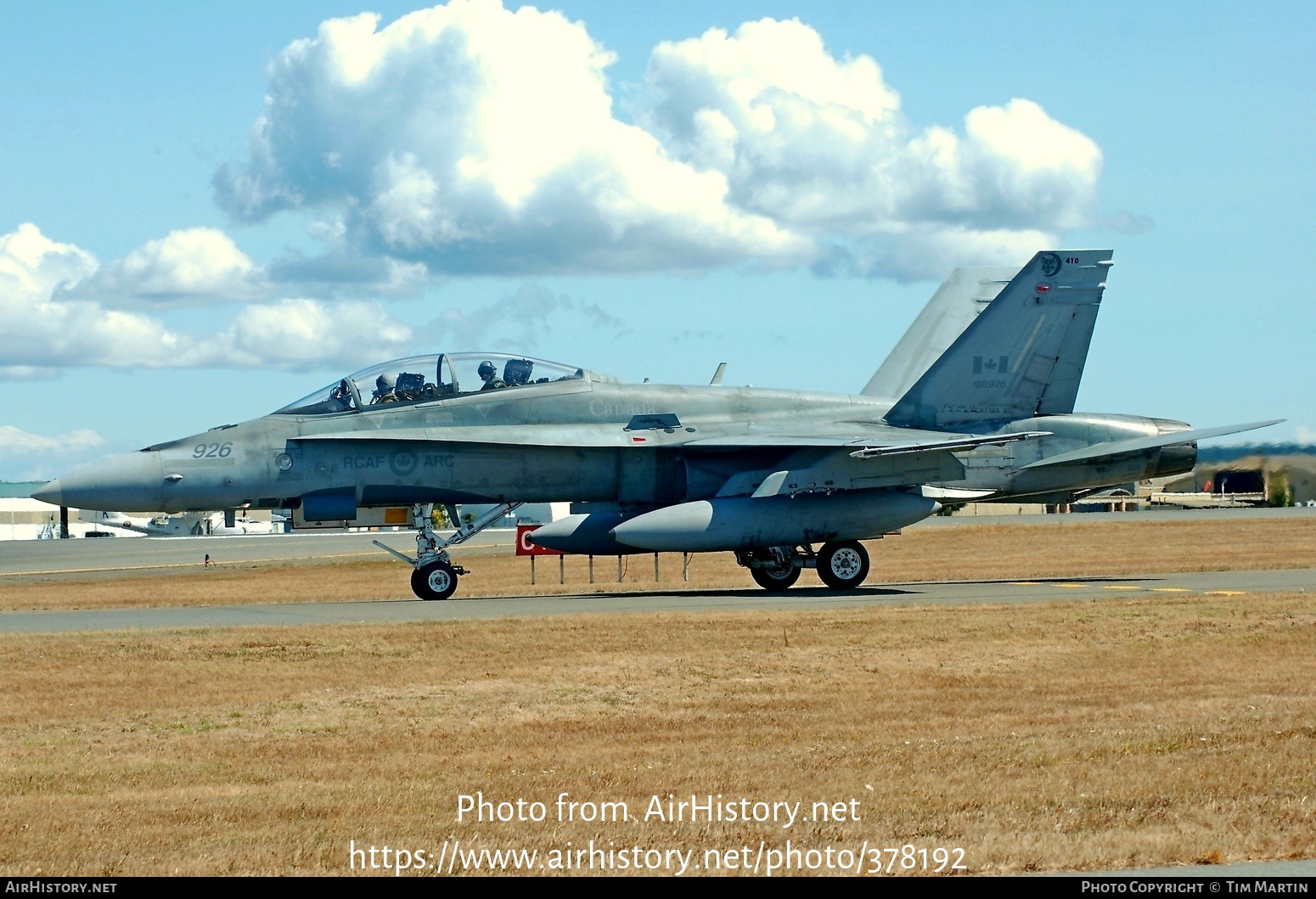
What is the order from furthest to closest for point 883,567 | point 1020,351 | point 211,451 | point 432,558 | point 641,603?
point 883,567, point 1020,351, point 432,558, point 211,451, point 641,603

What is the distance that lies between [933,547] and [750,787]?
33054 mm

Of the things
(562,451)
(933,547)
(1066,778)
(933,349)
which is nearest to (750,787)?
(1066,778)

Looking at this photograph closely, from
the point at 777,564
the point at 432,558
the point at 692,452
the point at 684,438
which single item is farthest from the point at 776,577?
the point at 432,558

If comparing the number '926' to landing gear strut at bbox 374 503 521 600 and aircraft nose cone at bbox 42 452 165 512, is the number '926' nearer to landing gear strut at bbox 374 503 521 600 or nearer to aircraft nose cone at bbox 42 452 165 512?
aircraft nose cone at bbox 42 452 165 512

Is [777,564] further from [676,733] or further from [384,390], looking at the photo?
[676,733]

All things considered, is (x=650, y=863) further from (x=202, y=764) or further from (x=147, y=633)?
(x=147, y=633)

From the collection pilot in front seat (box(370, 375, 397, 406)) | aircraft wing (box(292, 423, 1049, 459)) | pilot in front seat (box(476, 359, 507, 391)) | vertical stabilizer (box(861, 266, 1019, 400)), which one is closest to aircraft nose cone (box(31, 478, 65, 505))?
aircraft wing (box(292, 423, 1049, 459))

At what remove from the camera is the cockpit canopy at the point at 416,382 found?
20.7 m

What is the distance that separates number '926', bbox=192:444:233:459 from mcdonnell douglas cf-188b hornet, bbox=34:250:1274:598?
0.02 metres

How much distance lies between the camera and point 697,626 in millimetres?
15727

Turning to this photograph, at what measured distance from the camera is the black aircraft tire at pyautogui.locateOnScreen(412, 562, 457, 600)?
2117cm

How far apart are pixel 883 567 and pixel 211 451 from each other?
58.1ft

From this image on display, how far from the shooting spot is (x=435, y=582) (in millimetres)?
21172

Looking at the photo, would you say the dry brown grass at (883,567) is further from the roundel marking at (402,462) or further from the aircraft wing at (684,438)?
the roundel marking at (402,462)
